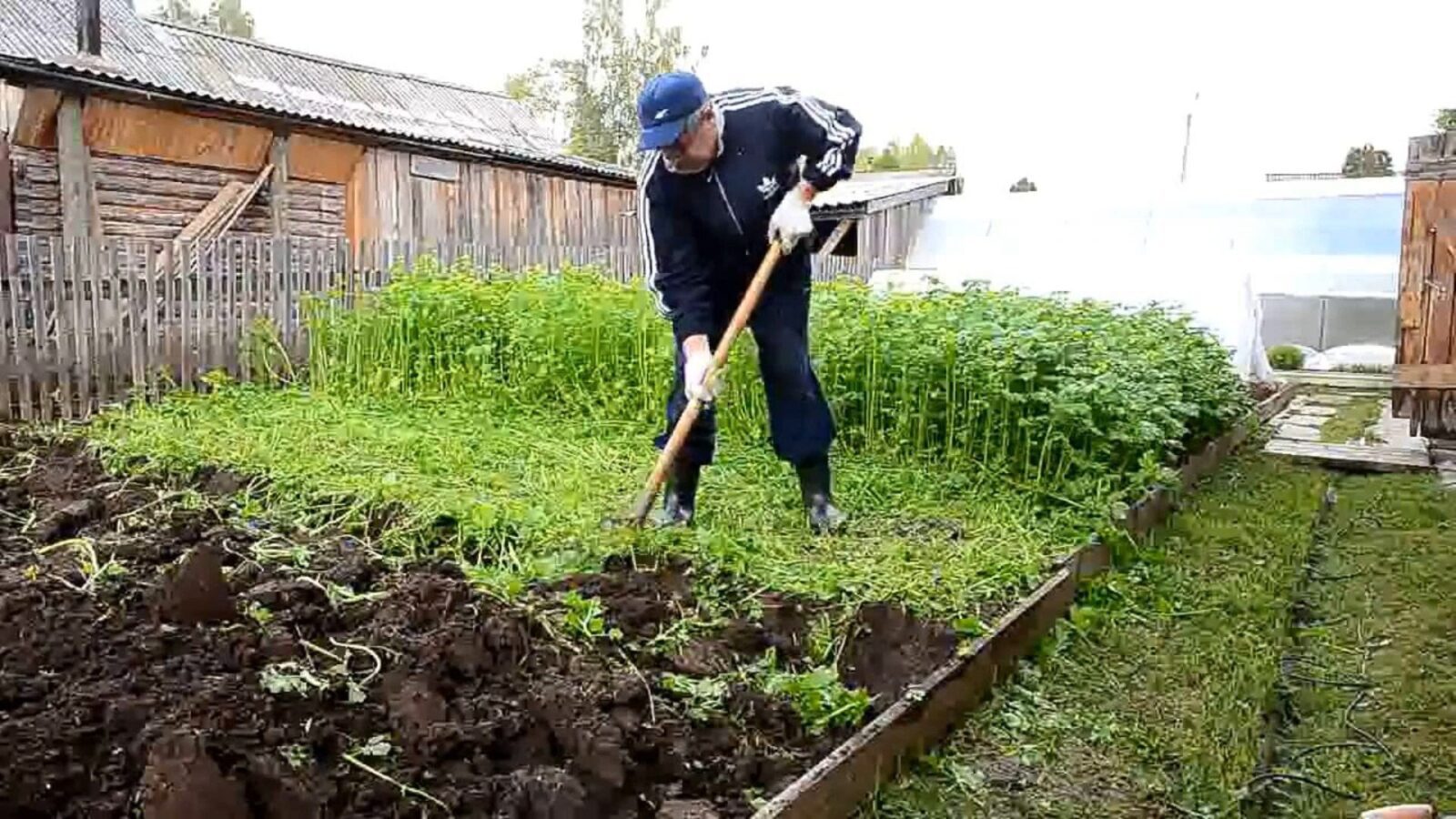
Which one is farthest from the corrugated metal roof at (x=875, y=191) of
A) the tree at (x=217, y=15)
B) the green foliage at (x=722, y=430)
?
the tree at (x=217, y=15)

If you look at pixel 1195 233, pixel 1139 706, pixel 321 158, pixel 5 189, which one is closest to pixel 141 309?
pixel 5 189

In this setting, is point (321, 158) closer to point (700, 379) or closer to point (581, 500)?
point (581, 500)

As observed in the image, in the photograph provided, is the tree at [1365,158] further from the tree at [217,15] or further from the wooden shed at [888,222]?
the tree at [217,15]

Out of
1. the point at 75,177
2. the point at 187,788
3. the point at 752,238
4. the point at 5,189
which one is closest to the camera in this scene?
the point at 187,788

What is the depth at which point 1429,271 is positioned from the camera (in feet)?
17.4

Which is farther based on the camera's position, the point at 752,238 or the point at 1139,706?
the point at 752,238

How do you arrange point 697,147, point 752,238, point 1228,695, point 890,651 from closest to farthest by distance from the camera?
point 890,651, point 1228,695, point 697,147, point 752,238

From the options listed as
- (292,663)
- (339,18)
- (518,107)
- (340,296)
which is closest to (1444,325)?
(292,663)

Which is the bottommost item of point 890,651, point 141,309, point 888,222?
point 890,651

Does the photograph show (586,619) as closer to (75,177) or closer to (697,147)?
(697,147)

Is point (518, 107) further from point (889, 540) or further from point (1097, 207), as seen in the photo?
point (889, 540)

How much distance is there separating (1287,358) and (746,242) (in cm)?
1402

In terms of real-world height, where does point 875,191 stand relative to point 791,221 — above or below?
above

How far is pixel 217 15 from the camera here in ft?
142
